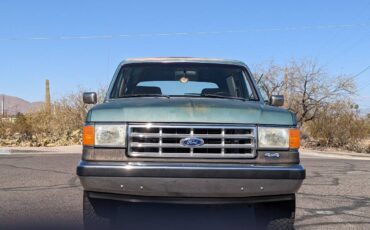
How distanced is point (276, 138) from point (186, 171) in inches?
36.1

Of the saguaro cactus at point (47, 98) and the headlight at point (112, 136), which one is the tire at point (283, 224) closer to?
the headlight at point (112, 136)

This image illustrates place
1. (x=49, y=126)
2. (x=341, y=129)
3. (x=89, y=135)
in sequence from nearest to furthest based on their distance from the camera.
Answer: (x=89, y=135) < (x=341, y=129) < (x=49, y=126)

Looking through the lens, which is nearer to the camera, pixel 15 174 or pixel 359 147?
pixel 15 174

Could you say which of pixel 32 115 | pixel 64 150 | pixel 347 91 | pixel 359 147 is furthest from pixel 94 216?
pixel 347 91

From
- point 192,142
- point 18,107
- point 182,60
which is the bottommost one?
point 192,142

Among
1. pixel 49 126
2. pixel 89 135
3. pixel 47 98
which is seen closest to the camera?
pixel 89 135

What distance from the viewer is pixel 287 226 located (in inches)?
186

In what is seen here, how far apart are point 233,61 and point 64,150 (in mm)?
14359

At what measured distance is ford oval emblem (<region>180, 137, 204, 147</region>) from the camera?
4344 millimetres

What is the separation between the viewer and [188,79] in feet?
20.8

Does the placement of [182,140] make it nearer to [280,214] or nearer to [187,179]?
[187,179]

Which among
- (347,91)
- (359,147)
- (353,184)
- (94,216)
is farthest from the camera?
(347,91)

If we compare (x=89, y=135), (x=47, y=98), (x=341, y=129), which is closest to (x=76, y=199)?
(x=89, y=135)

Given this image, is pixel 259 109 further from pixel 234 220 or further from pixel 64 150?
pixel 64 150
